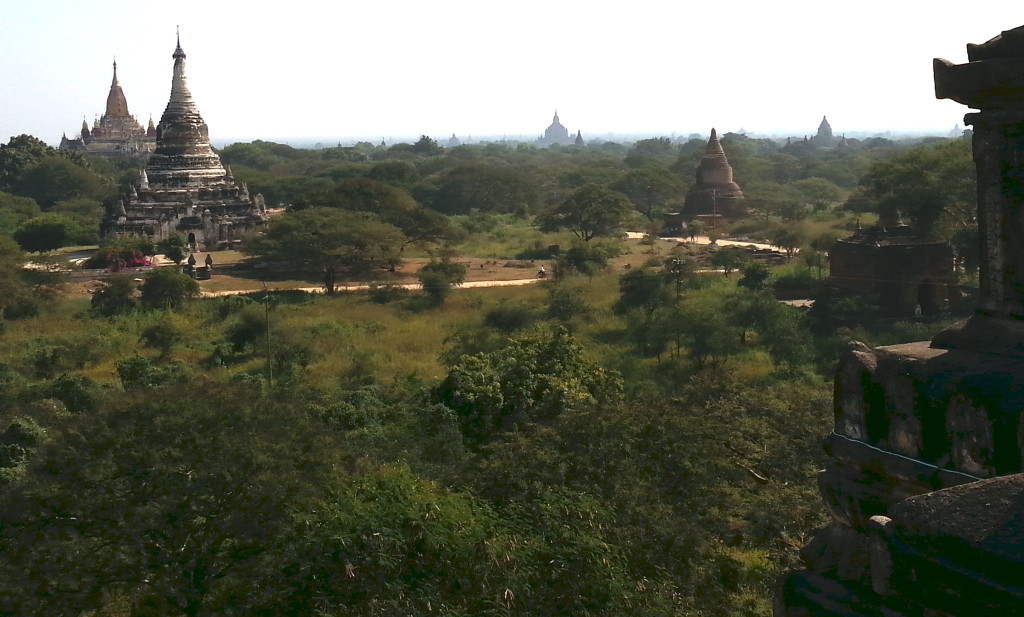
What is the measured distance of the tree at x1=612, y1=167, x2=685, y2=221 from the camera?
68.4 m

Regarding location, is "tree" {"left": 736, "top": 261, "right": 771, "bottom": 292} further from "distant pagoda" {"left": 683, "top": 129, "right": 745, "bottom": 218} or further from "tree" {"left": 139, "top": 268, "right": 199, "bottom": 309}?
"distant pagoda" {"left": 683, "top": 129, "right": 745, "bottom": 218}

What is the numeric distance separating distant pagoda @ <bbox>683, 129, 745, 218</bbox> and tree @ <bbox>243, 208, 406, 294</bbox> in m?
22.3

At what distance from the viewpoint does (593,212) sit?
50.9m

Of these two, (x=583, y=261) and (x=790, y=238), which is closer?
(x=583, y=261)

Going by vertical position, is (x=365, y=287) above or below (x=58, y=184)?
below

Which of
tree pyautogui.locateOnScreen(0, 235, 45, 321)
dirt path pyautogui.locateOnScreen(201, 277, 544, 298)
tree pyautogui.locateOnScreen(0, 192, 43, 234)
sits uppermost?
tree pyautogui.locateOnScreen(0, 192, 43, 234)

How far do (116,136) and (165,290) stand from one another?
246ft

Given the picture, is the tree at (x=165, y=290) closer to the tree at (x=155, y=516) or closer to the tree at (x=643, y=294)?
the tree at (x=643, y=294)

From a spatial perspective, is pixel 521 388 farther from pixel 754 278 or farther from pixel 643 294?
pixel 754 278

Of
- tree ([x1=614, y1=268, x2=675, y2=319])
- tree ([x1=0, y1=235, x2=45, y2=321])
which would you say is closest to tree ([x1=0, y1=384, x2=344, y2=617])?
tree ([x1=614, y1=268, x2=675, y2=319])

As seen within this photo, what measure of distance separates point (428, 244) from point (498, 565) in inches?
1512

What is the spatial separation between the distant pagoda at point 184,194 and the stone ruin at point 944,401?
47.4 m

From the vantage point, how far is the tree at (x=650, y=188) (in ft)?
224

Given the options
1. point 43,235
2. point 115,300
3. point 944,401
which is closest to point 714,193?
point 43,235
